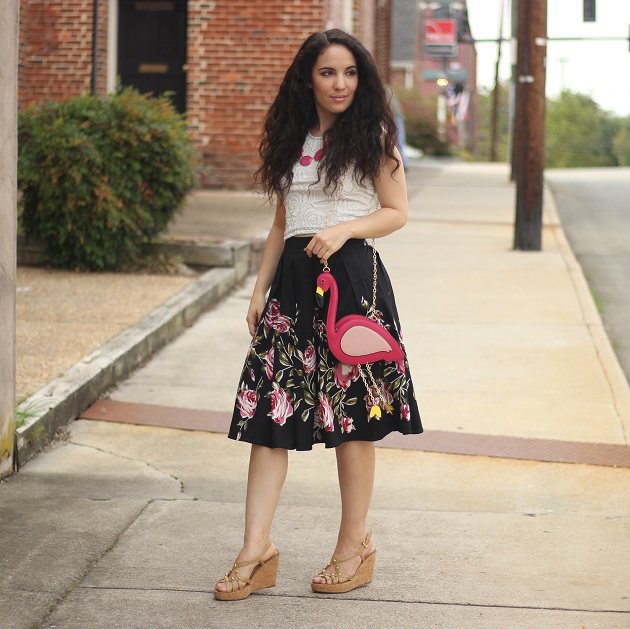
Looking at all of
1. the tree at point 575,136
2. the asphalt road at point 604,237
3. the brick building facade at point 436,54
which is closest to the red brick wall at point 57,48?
the asphalt road at point 604,237

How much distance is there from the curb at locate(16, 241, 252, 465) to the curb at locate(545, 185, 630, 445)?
288 centimetres

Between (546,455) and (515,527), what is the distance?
→ 3.95 ft

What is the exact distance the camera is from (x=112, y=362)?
666cm

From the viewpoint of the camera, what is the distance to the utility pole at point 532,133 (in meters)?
12.7

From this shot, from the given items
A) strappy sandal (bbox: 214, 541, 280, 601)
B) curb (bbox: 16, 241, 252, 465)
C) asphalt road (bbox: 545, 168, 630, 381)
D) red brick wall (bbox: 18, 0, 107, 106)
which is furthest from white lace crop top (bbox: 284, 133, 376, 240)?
red brick wall (bbox: 18, 0, 107, 106)

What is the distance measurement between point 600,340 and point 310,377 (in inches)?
196

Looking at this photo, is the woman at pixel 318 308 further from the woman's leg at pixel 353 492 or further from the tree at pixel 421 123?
the tree at pixel 421 123

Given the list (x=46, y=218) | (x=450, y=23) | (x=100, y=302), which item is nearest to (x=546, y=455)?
(x=100, y=302)

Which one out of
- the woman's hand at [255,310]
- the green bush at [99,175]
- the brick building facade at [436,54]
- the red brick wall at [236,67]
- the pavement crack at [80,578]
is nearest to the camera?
the pavement crack at [80,578]

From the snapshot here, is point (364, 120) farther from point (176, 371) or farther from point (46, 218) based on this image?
point (46, 218)

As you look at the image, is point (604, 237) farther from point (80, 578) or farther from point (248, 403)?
point (80, 578)

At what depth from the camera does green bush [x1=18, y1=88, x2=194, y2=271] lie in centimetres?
929

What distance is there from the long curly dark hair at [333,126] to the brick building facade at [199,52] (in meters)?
11.6

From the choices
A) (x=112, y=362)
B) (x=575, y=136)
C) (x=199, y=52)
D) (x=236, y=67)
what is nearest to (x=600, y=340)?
(x=112, y=362)
